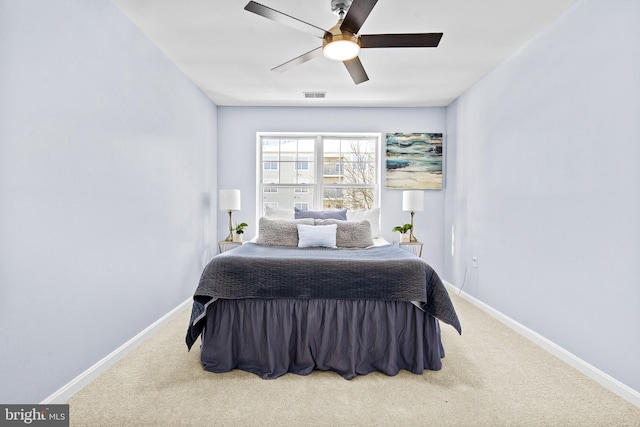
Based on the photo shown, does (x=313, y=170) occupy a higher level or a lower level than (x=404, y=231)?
higher

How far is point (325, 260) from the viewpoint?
86.6 inches

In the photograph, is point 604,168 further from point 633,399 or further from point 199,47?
point 199,47

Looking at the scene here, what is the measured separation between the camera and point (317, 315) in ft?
7.12

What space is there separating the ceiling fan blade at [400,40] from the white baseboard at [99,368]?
2703 mm

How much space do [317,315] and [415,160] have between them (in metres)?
3.04

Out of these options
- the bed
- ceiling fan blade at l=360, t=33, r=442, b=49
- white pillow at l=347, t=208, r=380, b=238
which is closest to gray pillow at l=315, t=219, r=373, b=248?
white pillow at l=347, t=208, r=380, b=238

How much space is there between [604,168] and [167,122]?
135 inches

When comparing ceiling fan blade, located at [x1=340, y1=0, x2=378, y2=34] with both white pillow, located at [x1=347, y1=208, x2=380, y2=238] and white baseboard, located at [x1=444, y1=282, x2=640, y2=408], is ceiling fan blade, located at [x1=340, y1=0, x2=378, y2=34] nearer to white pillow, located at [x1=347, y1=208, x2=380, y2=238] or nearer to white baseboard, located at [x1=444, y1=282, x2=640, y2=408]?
white pillow, located at [x1=347, y1=208, x2=380, y2=238]

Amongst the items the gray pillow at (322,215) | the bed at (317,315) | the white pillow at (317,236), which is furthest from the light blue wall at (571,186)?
the white pillow at (317,236)

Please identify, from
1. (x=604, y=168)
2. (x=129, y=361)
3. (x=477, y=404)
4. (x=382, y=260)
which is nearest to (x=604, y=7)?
(x=604, y=168)

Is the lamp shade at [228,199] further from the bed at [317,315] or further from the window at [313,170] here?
the bed at [317,315]

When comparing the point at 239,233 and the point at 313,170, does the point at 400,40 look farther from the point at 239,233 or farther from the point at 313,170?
the point at 239,233
